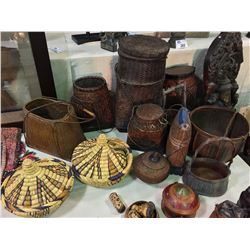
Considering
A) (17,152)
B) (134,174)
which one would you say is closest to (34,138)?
(17,152)

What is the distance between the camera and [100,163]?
1.14 metres

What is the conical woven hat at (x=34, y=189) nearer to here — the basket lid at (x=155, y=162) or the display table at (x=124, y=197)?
the display table at (x=124, y=197)

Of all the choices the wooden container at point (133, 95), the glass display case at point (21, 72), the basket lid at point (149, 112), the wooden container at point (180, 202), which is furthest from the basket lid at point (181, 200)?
the glass display case at point (21, 72)

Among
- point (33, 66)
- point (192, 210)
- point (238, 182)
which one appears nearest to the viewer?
point (192, 210)

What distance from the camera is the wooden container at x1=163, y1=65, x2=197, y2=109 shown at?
1.50 metres

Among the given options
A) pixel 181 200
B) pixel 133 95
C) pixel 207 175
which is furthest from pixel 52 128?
pixel 207 175

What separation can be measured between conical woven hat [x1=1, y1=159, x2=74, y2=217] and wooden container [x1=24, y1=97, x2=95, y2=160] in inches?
7.3

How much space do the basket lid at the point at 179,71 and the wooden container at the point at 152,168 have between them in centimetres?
52

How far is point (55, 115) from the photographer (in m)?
1.42

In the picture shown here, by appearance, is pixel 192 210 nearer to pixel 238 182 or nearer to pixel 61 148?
pixel 238 182

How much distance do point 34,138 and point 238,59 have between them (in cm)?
118

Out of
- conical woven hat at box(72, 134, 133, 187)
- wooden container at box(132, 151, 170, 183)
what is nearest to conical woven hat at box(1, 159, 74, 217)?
conical woven hat at box(72, 134, 133, 187)

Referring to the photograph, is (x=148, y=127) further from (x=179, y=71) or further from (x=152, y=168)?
(x=179, y=71)

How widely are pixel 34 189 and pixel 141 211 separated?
424 millimetres
